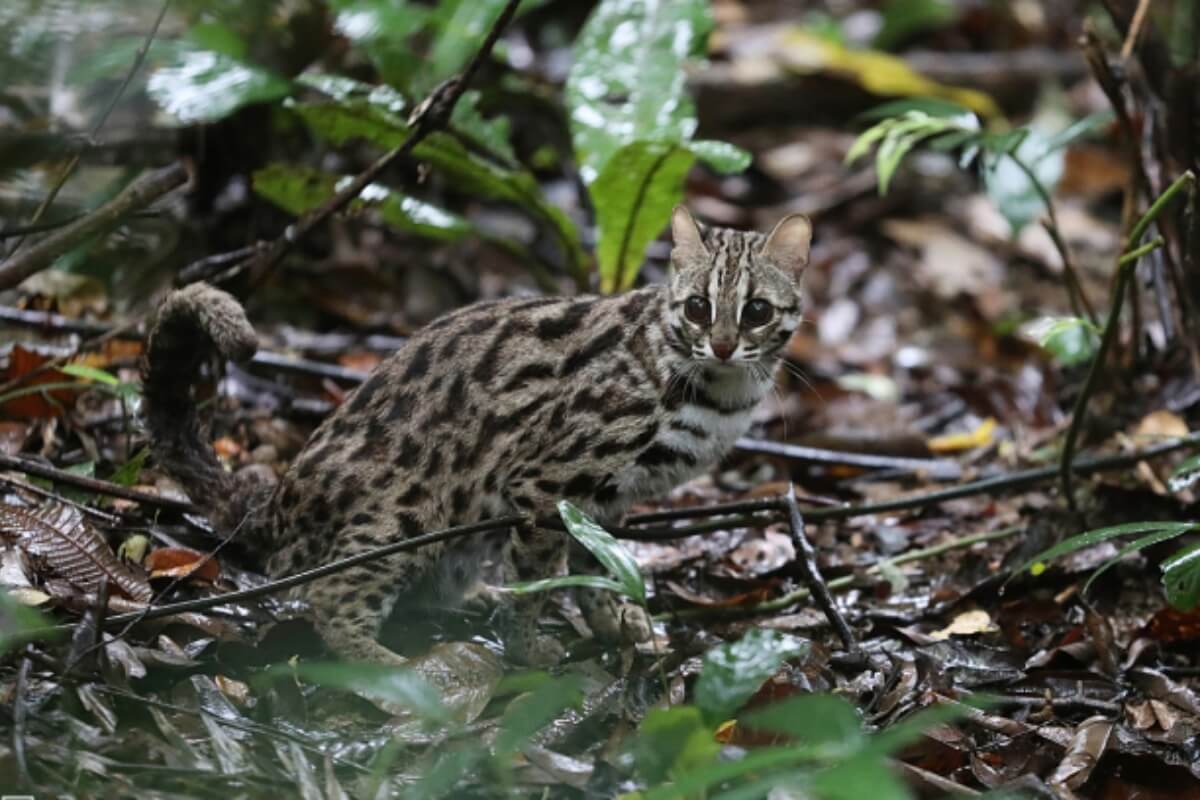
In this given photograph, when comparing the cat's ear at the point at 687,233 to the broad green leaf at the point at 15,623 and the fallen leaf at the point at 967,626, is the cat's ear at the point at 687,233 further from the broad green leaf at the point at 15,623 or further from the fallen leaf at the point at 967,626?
the broad green leaf at the point at 15,623

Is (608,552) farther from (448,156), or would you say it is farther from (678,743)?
(448,156)

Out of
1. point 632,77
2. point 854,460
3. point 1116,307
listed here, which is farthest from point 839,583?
point 632,77

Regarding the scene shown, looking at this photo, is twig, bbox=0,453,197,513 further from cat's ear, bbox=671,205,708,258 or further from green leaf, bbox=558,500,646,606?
cat's ear, bbox=671,205,708,258

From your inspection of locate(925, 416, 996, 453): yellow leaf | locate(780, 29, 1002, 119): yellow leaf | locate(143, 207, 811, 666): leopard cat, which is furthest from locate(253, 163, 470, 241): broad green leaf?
locate(780, 29, 1002, 119): yellow leaf

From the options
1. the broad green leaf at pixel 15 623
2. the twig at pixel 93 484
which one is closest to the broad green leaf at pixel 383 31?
the twig at pixel 93 484

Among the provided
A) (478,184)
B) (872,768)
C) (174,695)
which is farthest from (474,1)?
(872,768)

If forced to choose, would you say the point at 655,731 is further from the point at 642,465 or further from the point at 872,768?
the point at 642,465
